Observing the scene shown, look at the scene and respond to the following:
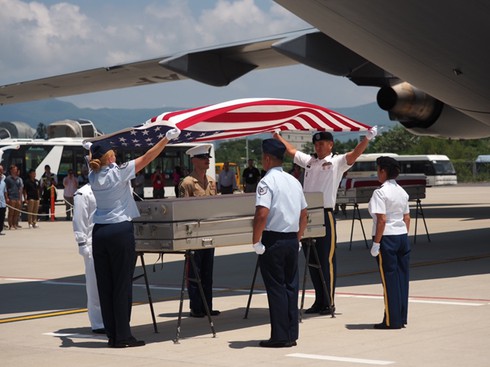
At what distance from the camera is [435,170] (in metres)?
75.2

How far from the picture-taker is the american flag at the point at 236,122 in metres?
10.7

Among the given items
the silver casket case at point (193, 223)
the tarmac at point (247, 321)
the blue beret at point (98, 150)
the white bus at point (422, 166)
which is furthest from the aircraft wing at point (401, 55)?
the white bus at point (422, 166)

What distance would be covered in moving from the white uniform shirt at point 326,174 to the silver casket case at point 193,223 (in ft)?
4.06

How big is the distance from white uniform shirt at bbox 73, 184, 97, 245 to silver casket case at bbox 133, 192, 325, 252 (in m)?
0.68

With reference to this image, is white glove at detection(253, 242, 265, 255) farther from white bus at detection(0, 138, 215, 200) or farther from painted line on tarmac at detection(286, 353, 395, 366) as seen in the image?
white bus at detection(0, 138, 215, 200)

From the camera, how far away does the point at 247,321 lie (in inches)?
419

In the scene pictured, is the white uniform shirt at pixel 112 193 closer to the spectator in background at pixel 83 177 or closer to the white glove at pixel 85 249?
the white glove at pixel 85 249

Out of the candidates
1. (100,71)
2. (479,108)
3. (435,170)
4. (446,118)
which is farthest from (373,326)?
(435,170)

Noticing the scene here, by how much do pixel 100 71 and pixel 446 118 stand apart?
12356mm

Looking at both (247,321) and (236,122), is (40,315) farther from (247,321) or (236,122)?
(236,122)

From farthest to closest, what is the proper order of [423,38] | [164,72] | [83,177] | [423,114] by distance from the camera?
[83,177] < [164,72] < [423,114] < [423,38]

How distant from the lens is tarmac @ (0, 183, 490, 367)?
331 inches

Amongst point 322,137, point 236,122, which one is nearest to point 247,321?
point 322,137

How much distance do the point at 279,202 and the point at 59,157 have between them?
115 ft
